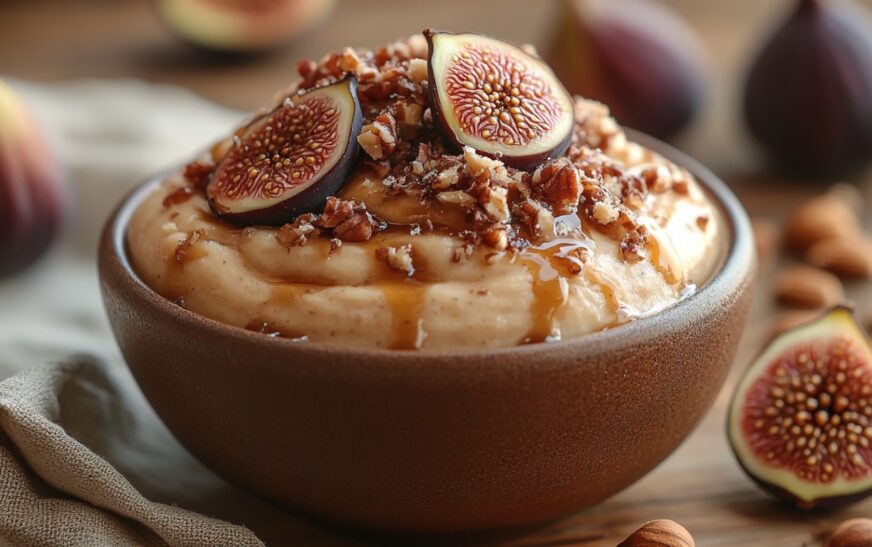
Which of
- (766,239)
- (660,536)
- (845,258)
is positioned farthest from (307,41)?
(660,536)

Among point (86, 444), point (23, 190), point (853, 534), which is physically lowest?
point (23, 190)

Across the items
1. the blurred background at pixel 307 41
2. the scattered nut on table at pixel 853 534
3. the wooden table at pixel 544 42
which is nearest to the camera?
the scattered nut on table at pixel 853 534

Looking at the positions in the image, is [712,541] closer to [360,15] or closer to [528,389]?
[528,389]

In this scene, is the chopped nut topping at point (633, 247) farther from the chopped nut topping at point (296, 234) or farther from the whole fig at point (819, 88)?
the whole fig at point (819, 88)

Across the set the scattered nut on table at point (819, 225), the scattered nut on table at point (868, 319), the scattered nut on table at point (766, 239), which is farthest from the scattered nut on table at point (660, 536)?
the scattered nut on table at point (819, 225)

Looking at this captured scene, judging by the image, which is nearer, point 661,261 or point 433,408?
point 433,408

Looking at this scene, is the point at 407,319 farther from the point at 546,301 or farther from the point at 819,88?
the point at 819,88

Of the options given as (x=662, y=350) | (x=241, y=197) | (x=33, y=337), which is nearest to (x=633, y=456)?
(x=662, y=350)
